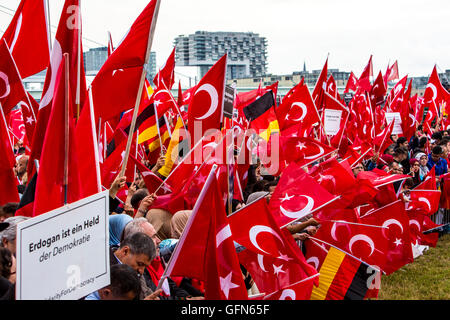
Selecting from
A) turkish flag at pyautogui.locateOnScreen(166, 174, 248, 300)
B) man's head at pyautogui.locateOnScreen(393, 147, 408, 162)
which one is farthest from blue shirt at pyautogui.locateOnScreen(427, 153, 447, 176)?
turkish flag at pyautogui.locateOnScreen(166, 174, 248, 300)

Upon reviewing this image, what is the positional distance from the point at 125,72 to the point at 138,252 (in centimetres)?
230

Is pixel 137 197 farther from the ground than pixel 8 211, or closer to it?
closer to it

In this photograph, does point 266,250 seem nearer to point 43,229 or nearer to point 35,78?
point 43,229

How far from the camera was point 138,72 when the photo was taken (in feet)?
19.8

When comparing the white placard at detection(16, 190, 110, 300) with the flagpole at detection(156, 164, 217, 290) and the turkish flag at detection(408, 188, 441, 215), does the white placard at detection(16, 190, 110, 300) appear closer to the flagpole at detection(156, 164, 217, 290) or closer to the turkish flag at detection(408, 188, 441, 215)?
the flagpole at detection(156, 164, 217, 290)

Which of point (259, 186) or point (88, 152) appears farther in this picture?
point (259, 186)

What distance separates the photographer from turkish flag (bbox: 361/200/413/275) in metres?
Answer: 7.50

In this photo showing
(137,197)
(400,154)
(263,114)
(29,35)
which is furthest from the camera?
(400,154)

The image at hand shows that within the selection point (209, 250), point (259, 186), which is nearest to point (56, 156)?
point (209, 250)

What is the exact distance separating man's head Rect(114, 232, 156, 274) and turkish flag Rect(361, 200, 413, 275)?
3624 millimetres

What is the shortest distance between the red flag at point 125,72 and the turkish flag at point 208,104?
1.59 metres

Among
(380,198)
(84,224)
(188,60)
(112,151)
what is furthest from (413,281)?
(188,60)

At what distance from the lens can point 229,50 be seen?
113 meters

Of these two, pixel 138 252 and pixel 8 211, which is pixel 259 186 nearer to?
pixel 8 211
